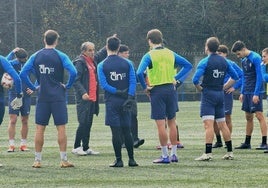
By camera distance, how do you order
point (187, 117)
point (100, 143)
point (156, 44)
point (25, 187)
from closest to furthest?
1. point (25, 187)
2. point (156, 44)
3. point (100, 143)
4. point (187, 117)

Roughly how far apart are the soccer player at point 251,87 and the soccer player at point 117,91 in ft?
10.7

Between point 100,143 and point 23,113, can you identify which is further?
point 100,143

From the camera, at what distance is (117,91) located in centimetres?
1352

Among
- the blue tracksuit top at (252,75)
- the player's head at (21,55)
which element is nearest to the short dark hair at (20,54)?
the player's head at (21,55)

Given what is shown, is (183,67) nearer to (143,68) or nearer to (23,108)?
(143,68)

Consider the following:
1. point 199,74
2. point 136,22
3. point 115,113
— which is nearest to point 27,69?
point 115,113

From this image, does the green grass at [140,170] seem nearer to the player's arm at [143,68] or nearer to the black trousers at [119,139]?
the black trousers at [119,139]

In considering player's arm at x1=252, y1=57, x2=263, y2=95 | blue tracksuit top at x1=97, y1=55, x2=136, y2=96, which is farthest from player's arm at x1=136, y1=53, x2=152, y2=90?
player's arm at x1=252, y1=57, x2=263, y2=95

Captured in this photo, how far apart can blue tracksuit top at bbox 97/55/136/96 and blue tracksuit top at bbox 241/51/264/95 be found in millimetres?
3306

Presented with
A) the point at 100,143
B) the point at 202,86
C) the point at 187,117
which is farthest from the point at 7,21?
the point at 202,86

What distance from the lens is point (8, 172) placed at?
1281cm

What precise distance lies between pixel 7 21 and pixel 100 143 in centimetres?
4659

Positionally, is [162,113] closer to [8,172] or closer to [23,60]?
[8,172]

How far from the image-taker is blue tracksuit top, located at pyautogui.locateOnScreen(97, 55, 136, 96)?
13.5m
